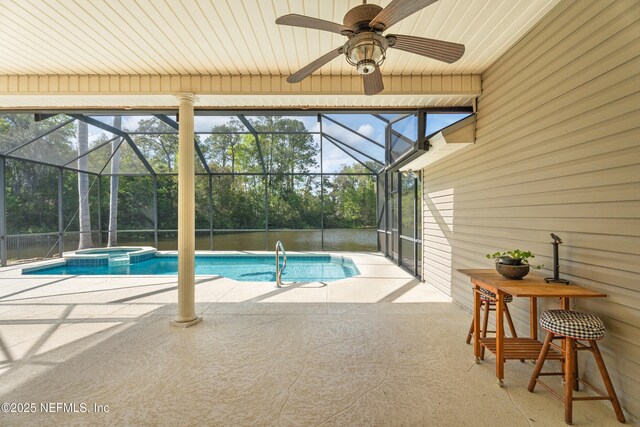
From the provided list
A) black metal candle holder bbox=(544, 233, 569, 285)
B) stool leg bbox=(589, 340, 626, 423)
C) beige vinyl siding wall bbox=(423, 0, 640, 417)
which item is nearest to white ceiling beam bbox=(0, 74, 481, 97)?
beige vinyl siding wall bbox=(423, 0, 640, 417)

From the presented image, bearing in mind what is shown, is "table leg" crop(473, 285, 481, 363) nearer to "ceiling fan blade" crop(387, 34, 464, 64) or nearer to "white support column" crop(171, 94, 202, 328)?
"ceiling fan blade" crop(387, 34, 464, 64)

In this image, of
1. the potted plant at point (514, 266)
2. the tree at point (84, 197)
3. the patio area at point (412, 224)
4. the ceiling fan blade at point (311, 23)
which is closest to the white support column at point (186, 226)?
the patio area at point (412, 224)

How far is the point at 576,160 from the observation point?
2.26 m

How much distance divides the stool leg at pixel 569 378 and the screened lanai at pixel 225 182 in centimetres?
604

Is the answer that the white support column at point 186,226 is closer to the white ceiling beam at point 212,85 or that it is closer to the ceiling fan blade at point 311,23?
the white ceiling beam at point 212,85

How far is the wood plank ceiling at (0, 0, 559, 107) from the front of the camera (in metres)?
2.44

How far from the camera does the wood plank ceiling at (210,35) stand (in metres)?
2.44

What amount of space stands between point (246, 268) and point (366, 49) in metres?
7.42

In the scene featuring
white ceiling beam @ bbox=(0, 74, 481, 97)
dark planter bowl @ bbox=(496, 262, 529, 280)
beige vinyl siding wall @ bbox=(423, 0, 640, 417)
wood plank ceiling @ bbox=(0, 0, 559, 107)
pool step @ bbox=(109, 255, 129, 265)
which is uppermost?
wood plank ceiling @ bbox=(0, 0, 559, 107)

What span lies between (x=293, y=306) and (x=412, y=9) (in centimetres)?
365

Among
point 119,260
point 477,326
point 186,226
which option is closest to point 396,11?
point 477,326

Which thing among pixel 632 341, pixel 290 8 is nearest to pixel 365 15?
pixel 290 8

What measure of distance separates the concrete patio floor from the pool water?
301 cm

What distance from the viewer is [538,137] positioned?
2664mm
